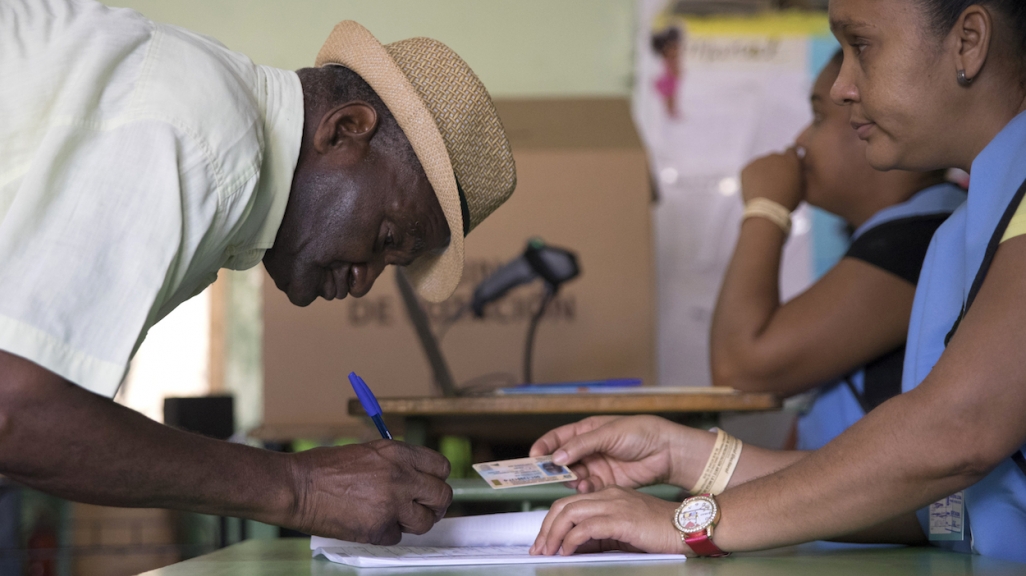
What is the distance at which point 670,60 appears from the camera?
289cm

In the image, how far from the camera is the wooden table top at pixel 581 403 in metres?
1.50

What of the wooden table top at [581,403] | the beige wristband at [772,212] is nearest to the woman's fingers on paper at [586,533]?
the wooden table top at [581,403]

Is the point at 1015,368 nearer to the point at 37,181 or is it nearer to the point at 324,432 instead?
the point at 37,181

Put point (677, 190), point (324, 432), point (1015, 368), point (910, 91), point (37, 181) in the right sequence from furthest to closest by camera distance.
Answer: point (677, 190), point (324, 432), point (910, 91), point (1015, 368), point (37, 181)

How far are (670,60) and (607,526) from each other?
2.27 m

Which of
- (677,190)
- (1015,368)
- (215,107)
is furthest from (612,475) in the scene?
(677,190)

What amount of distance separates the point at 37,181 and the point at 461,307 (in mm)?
1580

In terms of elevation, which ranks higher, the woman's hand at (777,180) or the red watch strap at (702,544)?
the woman's hand at (777,180)

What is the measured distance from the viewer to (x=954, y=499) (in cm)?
107

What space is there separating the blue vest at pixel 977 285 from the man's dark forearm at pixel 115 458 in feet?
2.37

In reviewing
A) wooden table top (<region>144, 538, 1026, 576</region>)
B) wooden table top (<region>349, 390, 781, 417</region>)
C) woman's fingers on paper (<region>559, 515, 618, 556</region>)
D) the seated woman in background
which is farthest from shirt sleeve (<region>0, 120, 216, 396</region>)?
the seated woman in background

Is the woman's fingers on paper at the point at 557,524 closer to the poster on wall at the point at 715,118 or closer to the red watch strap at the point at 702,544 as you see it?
the red watch strap at the point at 702,544

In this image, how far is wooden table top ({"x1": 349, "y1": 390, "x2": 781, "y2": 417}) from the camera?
1.50 metres

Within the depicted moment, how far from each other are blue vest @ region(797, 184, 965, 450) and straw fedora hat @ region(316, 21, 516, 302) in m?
0.86
